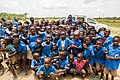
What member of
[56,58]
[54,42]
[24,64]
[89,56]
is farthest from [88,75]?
[24,64]

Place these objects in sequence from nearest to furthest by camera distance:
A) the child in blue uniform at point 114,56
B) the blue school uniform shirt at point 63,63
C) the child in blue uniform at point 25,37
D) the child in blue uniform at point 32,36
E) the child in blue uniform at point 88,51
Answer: the child in blue uniform at point 114,56 < the child in blue uniform at point 88,51 < the blue school uniform shirt at point 63,63 < the child in blue uniform at point 32,36 < the child in blue uniform at point 25,37

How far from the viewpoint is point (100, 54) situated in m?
4.84

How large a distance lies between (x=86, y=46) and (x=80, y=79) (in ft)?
3.15

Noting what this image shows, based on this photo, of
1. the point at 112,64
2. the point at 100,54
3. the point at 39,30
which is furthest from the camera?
the point at 39,30

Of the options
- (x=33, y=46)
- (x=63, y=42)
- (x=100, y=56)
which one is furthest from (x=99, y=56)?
(x=33, y=46)

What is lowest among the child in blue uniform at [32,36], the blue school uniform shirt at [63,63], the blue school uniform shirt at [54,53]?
the blue school uniform shirt at [63,63]

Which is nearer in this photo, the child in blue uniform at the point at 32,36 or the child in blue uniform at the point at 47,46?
the child in blue uniform at the point at 47,46

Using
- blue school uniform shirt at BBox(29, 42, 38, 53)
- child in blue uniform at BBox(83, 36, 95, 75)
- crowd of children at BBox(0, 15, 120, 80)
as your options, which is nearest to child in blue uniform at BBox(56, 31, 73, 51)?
crowd of children at BBox(0, 15, 120, 80)

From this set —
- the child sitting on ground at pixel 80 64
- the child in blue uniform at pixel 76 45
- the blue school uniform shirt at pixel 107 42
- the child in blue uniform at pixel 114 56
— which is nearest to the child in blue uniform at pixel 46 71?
the child sitting on ground at pixel 80 64

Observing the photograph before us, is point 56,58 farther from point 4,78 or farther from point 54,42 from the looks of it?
point 4,78

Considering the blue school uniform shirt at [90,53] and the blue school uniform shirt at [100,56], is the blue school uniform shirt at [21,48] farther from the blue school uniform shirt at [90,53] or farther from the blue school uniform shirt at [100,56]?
the blue school uniform shirt at [100,56]

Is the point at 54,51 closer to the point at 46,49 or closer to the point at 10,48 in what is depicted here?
the point at 46,49


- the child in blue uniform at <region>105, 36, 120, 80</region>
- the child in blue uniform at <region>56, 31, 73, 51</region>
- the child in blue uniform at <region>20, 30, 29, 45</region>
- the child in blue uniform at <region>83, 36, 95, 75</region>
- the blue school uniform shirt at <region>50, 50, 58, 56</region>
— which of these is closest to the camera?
the child in blue uniform at <region>105, 36, 120, 80</region>

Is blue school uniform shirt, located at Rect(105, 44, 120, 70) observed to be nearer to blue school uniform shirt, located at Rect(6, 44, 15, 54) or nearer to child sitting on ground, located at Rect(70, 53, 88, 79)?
child sitting on ground, located at Rect(70, 53, 88, 79)
